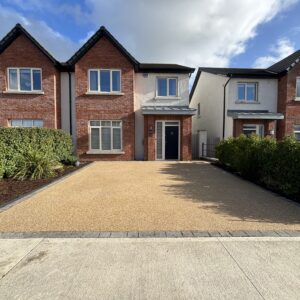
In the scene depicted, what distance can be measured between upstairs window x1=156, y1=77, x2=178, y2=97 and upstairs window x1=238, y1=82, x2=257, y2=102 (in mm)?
4651

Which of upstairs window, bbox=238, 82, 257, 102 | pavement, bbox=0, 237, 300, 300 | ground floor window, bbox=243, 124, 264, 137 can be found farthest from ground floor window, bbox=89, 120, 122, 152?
pavement, bbox=0, 237, 300, 300

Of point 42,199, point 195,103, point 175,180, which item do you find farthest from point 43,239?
point 195,103

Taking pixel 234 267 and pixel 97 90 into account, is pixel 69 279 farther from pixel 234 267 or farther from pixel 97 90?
pixel 97 90

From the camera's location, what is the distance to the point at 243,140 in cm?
1052

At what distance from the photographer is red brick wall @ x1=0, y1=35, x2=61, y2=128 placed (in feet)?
48.6

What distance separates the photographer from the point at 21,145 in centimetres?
936

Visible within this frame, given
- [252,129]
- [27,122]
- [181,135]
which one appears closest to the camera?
[27,122]

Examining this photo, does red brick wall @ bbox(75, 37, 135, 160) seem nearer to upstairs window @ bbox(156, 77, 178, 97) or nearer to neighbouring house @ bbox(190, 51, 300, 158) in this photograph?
upstairs window @ bbox(156, 77, 178, 97)

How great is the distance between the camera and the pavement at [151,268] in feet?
8.76

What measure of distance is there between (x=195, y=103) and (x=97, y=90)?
1238 centimetres

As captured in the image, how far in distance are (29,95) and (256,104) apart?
14.9 m

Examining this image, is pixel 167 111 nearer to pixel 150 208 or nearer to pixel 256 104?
pixel 256 104

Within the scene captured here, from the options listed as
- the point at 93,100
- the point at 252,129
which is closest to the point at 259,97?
the point at 252,129

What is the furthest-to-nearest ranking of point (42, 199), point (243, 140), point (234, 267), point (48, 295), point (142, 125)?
point (142, 125), point (243, 140), point (42, 199), point (234, 267), point (48, 295)
